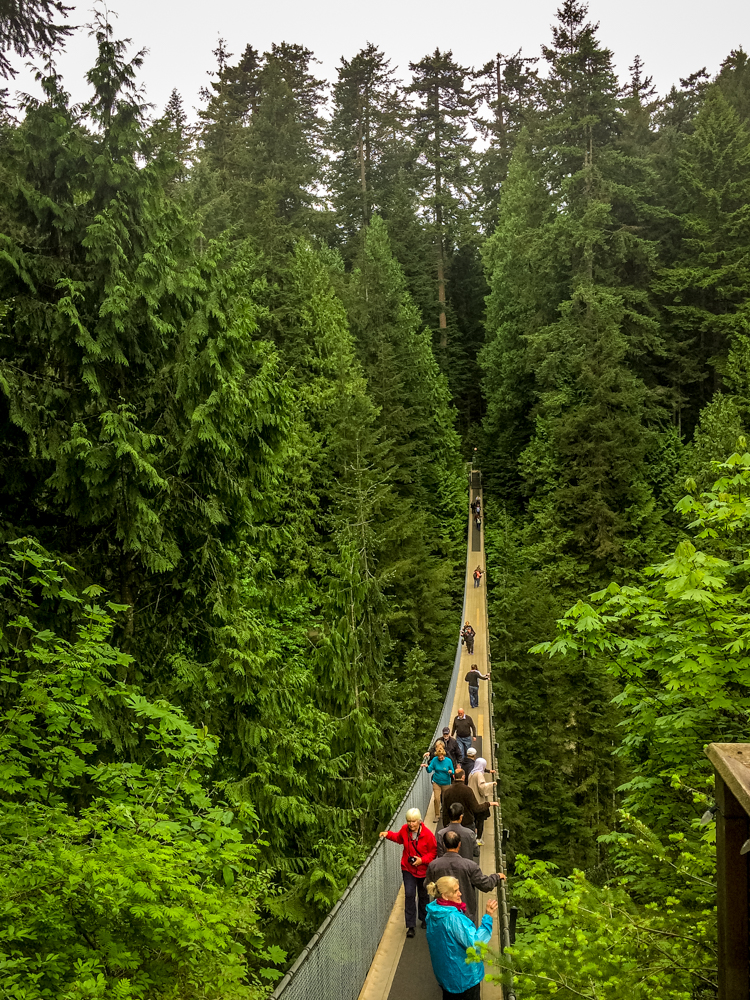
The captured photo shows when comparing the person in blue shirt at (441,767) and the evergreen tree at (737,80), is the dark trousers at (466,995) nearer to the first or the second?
the person in blue shirt at (441,767)

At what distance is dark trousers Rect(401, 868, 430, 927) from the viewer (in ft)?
19.3

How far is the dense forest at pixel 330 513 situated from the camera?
468 centimetres

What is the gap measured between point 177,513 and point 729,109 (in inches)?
1105

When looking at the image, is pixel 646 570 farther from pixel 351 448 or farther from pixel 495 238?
pixel 495 238

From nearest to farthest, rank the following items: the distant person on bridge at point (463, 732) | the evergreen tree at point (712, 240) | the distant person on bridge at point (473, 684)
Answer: the distant person on bridge at point (463, 732), the distant person on bridge at point (473, 684), the evergreen tree at point (712, 240)

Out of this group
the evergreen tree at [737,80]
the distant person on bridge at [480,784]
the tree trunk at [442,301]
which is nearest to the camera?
the distant person on bridge at [480,784]

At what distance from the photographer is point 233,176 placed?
94.5 ft

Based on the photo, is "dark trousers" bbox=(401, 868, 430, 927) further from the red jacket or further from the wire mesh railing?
the wire mesh railing

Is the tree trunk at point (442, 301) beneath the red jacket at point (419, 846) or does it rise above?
above

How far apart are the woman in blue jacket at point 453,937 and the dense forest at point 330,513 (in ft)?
1.10

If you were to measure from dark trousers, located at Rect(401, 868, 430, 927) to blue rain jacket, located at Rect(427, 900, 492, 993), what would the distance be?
1.62m

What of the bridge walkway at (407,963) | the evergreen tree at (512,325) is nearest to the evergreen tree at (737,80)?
the evergreen tree at (512,325)

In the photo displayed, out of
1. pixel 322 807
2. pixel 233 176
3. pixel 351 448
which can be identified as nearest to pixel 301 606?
pixel 351 448

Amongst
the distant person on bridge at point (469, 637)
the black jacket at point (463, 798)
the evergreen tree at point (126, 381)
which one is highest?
the evergreen tree at point (126, 381)
